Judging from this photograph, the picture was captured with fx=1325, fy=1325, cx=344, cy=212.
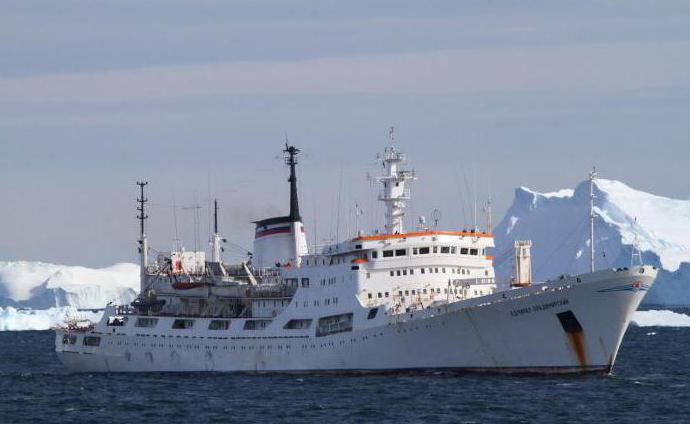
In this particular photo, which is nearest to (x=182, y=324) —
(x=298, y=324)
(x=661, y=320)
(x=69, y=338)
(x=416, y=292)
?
(x=298, y=324)

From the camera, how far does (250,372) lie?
54.3 metres

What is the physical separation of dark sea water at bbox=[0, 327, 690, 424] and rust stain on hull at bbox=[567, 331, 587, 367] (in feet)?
2.77

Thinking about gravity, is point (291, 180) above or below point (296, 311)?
above

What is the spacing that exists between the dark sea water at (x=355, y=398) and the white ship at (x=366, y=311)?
0.92 m

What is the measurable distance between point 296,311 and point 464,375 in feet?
26.0

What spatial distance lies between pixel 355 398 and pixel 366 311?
6.29 metres

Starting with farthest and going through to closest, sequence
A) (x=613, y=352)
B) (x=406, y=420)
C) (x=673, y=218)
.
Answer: (x=673, y=218) < (x=613, y=352) < (x=406, y=420)

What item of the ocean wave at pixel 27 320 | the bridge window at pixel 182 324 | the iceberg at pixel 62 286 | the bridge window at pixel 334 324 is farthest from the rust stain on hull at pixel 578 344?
the iceberg at pixel 62 286

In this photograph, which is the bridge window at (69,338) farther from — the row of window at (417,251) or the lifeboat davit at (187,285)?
the row of window at (417,251)

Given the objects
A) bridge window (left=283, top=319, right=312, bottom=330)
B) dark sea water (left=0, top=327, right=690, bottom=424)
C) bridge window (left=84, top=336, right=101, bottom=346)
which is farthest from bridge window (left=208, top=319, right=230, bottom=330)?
bridge window (left=84, top=336, right=101, bottom=346)

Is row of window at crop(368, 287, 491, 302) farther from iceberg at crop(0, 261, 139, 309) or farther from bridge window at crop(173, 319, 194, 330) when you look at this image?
iceberg at crop(0, 261, 139, 309)

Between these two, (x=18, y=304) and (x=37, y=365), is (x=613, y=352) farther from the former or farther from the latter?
(x=18, y=304)

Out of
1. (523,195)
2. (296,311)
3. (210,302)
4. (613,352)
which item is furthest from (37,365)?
(523,195)

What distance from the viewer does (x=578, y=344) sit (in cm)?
4797
